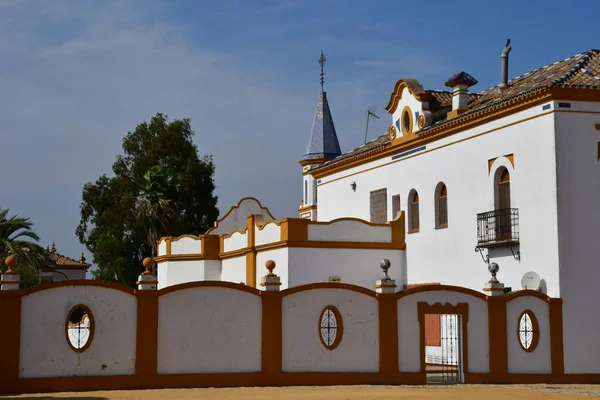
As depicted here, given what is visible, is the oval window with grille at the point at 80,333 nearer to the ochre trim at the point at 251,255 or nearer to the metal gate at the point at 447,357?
the metal gate at the point at 447,357

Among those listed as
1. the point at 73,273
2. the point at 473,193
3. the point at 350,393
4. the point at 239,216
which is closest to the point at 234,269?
the point at 239,216

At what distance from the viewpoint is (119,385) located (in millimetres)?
21922

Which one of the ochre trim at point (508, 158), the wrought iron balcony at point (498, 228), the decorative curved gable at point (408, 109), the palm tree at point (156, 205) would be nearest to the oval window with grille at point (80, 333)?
the wrought iron balcony at point (498, 228)

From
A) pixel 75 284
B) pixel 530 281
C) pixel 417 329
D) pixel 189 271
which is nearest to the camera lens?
pixel 75 284

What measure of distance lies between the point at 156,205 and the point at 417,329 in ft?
120

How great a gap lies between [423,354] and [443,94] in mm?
12248

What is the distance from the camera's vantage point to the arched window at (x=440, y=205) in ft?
102

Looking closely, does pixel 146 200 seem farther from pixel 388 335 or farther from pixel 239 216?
pixel 388 335

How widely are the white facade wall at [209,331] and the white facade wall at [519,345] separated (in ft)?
21.6

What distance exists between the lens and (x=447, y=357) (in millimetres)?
26547

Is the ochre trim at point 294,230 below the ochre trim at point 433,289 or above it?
above

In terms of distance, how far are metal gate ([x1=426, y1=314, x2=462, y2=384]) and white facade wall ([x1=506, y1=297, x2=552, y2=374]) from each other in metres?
1.35

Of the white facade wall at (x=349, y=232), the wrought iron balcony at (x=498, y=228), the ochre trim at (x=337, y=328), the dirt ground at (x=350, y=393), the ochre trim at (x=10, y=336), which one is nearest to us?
the dirt ground at (x=350, y=393)

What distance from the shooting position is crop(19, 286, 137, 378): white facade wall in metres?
21.4
